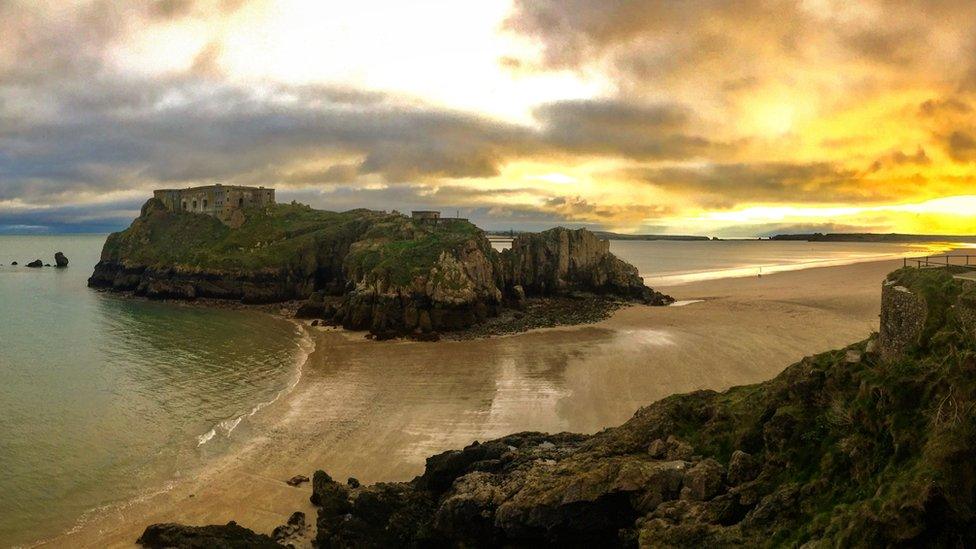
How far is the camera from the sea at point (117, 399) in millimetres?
23328

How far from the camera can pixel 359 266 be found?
219 ft

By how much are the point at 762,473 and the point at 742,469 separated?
1.70 feet

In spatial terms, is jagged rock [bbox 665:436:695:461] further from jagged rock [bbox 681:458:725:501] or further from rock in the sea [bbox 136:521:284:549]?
rock in the sea [bbox 136:521:284:549]

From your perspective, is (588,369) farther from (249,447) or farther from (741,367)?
(249,447)

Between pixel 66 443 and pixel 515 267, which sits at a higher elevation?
pixel 515 267

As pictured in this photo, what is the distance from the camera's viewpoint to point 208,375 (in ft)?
133

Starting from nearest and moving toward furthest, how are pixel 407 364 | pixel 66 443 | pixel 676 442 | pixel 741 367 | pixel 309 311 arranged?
pixel 676 442, pixel 66 443, pixel 741 367, pixel 407 364, pixel 309 311

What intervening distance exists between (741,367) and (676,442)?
25.9 m

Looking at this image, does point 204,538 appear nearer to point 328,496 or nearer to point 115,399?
point 328,496

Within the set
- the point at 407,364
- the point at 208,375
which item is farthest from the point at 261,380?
the point at 407,364

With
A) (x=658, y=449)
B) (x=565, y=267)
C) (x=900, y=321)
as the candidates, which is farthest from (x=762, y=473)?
(x=565, y=267)

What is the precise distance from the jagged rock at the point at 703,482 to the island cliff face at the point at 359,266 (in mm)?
43106

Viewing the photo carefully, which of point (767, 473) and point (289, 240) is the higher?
point (289, 240)

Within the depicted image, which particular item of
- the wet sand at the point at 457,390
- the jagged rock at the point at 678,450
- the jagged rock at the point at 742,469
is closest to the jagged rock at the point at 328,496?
the wet sand at the point at 457,390
